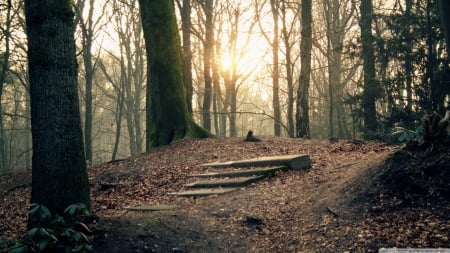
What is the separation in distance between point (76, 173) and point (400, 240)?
4.08 meters

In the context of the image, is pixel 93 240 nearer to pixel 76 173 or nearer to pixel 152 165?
pixel 76 173

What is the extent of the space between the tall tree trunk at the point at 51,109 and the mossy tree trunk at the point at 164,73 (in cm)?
789

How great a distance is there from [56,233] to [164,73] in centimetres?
905

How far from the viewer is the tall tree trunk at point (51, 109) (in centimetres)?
561

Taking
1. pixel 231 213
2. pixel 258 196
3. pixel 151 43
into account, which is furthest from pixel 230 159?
pixel 151 43

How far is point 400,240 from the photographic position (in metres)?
4.91

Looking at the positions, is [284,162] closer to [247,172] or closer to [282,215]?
[247,172]

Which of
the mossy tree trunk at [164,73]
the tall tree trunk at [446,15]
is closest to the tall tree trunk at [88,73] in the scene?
the mossy tree trunk at [164,73]

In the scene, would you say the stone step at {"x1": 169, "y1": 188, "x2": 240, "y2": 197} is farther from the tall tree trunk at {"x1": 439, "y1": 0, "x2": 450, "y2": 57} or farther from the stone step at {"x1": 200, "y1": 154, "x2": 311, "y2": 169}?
the tall tree trunk at {"x1": 439, "y1": 0, "x2": 450, "y2": 57}

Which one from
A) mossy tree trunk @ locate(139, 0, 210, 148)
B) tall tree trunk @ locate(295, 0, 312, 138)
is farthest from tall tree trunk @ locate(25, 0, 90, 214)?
tall tree trunk @ locate(295, 0, 312, 138)

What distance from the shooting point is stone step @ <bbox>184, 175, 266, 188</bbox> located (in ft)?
28.4

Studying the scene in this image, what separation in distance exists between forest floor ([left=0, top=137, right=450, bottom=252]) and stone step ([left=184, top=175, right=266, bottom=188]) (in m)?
0.25

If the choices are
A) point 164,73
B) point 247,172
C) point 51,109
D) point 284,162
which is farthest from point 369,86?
point 51,109

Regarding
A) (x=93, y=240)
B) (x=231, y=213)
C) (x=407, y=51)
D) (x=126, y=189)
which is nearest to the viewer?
(x=93, y=240)
